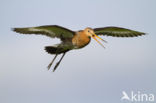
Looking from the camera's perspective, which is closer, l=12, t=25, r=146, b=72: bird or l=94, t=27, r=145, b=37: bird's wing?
l=12, t=25, r=146, b=72: bird

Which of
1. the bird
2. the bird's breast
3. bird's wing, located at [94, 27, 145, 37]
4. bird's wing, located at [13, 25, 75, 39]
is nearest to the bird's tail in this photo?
the bird

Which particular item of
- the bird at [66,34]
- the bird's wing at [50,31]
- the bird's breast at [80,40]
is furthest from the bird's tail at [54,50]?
the bird's breast at [80,40]

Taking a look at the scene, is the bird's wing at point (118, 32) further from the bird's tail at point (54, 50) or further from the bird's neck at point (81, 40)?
the bird's tail at point (54, 50)

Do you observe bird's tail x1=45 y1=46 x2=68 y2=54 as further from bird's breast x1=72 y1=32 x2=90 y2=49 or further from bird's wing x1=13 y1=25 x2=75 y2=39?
bird's breast x1=72 y1=32 x2=90 y2=49

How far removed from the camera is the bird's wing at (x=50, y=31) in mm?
19048

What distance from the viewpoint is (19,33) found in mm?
19281

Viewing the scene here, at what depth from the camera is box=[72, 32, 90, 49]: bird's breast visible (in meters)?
18.4

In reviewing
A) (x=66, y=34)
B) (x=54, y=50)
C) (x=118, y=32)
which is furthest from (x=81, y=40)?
(x=118, y=32)

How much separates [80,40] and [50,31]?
64.9 inches

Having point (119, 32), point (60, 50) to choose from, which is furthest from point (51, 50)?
point (119, 32)

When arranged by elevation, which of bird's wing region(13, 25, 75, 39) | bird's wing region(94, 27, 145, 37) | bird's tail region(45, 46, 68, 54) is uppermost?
bird's wing region(13, 25, 75, 39)

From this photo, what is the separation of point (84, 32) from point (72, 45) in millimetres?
681

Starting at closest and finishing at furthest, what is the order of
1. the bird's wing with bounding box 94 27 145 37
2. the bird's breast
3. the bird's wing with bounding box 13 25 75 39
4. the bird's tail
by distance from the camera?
1. the bird's breast
2. the bird's wing with bounding box 13 25 75 39
3. the bird's tail
4. the bird's wing with bounding box 94 27 145 37

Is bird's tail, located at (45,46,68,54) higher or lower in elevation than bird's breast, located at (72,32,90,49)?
lower
